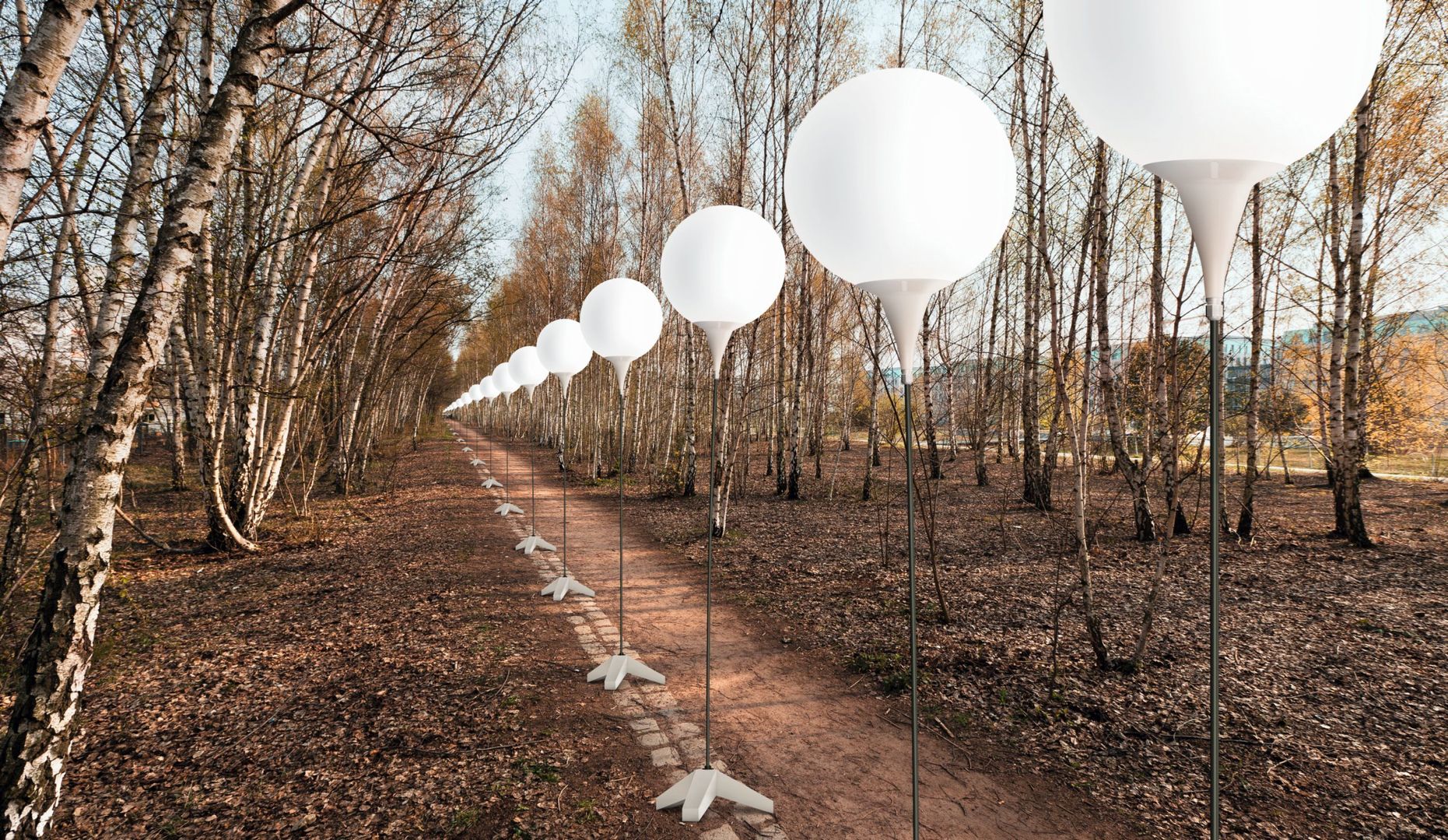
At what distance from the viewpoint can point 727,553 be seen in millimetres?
7863

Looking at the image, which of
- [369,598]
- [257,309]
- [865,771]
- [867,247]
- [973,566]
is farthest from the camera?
[257,309]

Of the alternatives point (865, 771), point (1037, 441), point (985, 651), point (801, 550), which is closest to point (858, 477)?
point (1037, 441)

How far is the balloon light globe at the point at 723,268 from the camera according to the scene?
2994 mm

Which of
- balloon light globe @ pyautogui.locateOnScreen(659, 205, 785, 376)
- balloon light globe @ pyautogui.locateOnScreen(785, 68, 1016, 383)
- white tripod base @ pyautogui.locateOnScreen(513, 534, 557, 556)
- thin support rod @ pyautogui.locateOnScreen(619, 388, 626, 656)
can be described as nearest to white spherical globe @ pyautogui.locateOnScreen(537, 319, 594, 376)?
thin support rod @ pyautogui.locateOnScreen(619, 388, 626, 656)

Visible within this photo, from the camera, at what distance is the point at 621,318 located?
4.36 meters

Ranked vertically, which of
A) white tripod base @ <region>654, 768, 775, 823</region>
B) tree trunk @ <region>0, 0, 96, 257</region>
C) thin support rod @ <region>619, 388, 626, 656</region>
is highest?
tree trunk @ <region>0, 0, 96, 257</region>

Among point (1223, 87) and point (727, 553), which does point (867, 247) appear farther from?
point (727, 553)

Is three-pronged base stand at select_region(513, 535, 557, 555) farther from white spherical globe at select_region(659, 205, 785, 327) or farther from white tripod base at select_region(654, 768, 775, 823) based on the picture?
white spherical globe at select_region(659, 205, 785, 327)

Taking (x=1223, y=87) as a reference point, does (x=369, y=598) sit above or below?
below

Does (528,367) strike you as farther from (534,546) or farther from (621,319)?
(621,319)

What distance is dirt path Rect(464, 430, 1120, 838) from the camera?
2.79m

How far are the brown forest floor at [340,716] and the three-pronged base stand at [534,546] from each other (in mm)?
1305

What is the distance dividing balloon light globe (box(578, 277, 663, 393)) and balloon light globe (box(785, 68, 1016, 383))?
2698 mm

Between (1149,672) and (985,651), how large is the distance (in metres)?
1.03
